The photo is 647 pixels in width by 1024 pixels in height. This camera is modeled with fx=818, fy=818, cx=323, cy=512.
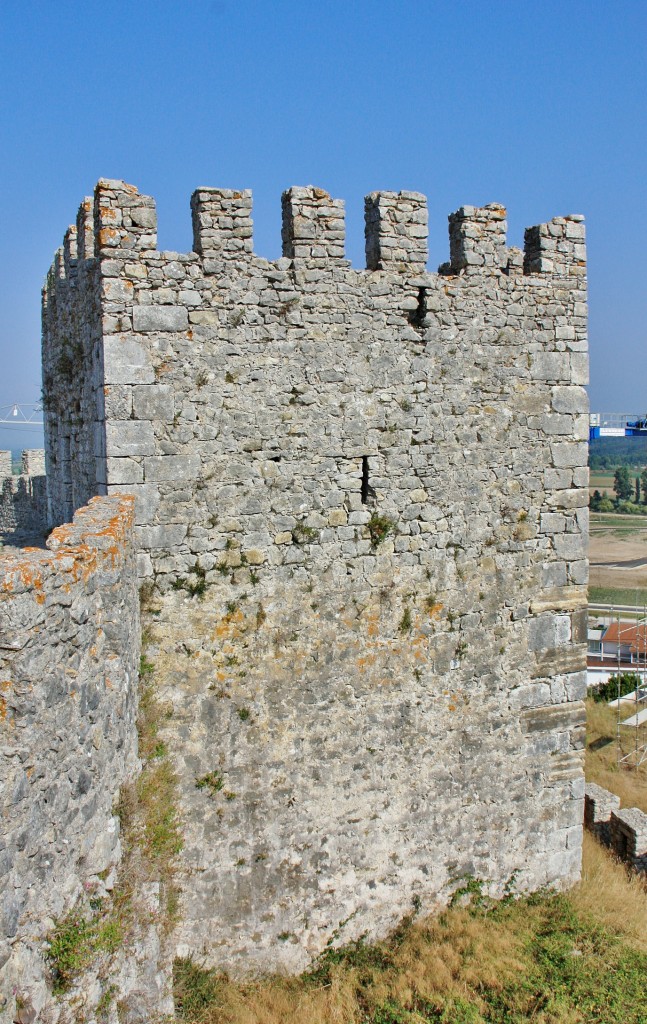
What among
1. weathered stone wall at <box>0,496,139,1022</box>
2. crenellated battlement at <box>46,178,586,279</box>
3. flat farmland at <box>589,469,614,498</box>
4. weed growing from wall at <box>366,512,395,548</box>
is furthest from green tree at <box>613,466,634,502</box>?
weathered stone wall at <box>0,496,139,1022</box>

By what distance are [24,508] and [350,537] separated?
750 centimetres

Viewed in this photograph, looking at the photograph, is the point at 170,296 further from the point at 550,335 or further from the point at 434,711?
the point at 434,711

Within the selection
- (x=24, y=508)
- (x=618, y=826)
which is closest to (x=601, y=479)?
(x=618, y=826)

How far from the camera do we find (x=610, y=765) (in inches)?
569

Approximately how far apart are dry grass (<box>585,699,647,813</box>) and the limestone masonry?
5.21 m

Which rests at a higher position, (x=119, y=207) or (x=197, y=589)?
(x=119, y=207)

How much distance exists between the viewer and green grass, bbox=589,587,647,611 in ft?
166

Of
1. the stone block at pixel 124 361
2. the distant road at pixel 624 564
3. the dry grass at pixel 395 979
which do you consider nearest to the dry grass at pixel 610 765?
the dry grass at pixel 395 979

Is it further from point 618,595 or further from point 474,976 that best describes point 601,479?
point 474,976

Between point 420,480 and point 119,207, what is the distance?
3.38 m

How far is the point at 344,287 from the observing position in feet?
22.9

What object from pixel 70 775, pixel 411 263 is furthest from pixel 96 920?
pixel 411 263

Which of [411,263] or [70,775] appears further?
[411,263]

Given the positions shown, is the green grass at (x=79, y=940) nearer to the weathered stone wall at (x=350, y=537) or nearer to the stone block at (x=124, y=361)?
the weathered stone wall at (x=350, y=537)
